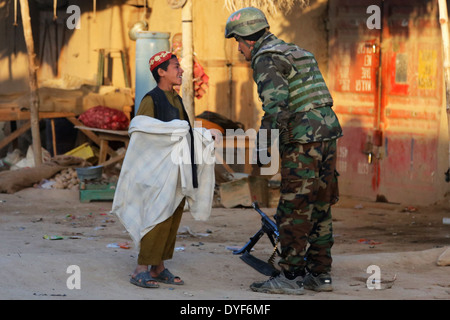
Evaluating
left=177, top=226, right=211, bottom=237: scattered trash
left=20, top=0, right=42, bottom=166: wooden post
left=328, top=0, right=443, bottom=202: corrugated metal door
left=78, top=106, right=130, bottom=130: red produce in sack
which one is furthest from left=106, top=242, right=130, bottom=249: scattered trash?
left=78, top=106, right=130, bottom=130: red produce in sack

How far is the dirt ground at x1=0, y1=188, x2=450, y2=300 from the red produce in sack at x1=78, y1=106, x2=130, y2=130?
6.09 feet

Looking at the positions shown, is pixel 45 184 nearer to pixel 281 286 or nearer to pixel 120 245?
pixel 120 245

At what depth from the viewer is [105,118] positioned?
1194 cm

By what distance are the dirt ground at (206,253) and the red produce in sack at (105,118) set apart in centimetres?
186

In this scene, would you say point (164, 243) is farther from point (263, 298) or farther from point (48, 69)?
point (48, 69)

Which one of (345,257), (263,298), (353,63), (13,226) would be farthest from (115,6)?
(263,298)

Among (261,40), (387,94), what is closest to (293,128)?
(261,40)

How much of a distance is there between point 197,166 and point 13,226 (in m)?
3.49

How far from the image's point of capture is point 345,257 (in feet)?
21.2

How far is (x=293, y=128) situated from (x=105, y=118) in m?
6.98

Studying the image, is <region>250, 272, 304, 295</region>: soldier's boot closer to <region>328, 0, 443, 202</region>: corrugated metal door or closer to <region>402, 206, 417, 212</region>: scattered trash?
<region>402, 206, 417, 212</region>: scattered trash

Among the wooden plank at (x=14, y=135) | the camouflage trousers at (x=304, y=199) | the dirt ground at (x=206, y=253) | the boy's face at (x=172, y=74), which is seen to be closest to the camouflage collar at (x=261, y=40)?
the boy's face at (x=172, y=74)

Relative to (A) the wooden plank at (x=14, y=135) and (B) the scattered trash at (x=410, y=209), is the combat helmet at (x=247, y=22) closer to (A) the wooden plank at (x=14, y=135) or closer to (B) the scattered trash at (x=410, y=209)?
(B) the scattered trash at (x=410, y=209)

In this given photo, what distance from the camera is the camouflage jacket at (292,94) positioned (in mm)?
5215
